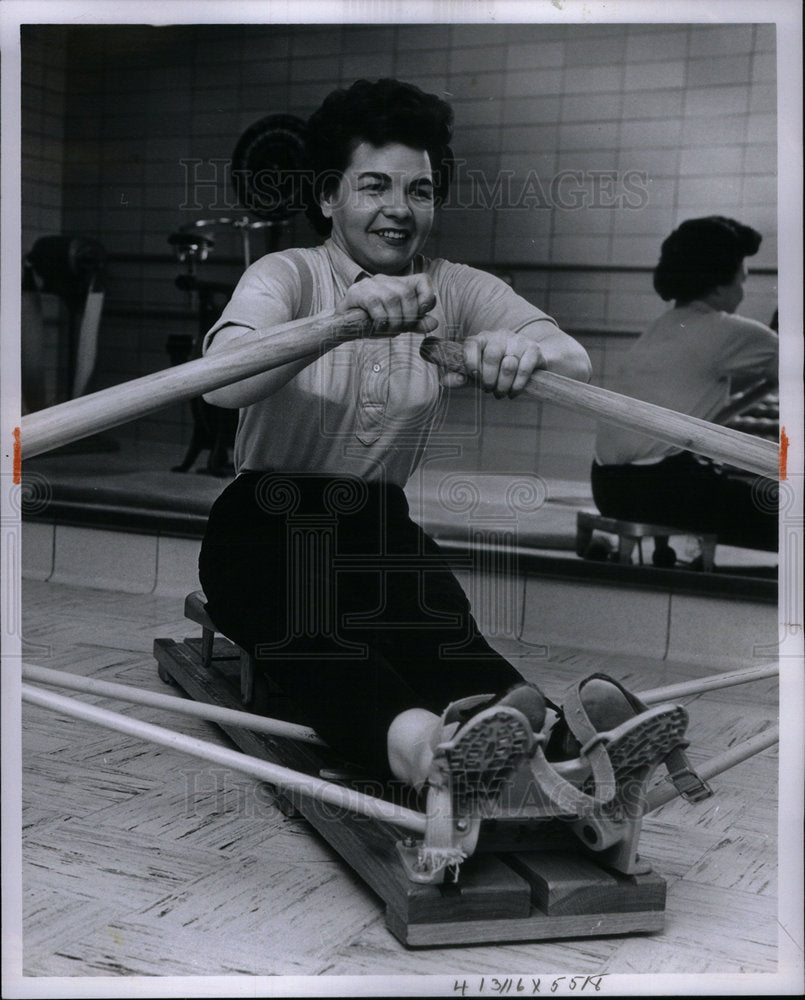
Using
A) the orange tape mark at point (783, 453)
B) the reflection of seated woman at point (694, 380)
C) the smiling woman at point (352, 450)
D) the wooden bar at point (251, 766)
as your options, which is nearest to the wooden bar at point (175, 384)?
the smiling woman at point (352, 450)

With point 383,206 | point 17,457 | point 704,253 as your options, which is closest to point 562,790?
point 17,457

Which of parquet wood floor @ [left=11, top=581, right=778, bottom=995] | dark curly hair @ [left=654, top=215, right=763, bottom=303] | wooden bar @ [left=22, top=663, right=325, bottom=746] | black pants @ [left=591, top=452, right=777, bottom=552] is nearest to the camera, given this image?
parquet wood floor @ [left=11, top=581, right=778, bottom=995]

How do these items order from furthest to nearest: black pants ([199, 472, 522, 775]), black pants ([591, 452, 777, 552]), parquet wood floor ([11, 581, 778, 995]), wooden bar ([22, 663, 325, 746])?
black pants ([591, 452, 777, 552])
wooden bar ([22, 663, 325, 746])
black pants ([199, 472, 522, 775])
parquet wood floor ([11, 581, 778, 995])

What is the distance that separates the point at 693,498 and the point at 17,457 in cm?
146

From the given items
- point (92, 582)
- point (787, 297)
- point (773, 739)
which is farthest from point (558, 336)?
point (92, 582)

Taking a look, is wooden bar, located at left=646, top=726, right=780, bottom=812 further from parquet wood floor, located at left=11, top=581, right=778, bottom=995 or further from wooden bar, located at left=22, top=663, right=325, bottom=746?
wooden bar, located at left=22, top=663, right=325, bottom=746

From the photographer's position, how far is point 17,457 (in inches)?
39.6

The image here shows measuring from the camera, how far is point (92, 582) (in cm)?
223

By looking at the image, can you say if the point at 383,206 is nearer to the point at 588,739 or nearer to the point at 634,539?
the point at 588,739

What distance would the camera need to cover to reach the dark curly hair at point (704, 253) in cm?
193

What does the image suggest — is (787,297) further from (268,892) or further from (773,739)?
(268,892)

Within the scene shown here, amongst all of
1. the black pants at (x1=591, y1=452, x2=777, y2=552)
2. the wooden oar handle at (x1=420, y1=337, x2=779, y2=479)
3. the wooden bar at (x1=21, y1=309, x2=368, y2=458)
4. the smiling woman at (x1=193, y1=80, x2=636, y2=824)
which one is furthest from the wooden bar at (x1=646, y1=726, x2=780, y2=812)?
the black pants at (x1=591, y1=452, x2=777, y2=552)

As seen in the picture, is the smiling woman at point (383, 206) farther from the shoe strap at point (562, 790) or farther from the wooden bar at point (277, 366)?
the shoe strap at point (562, 790)

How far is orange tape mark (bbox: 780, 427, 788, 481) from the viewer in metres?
1.05
